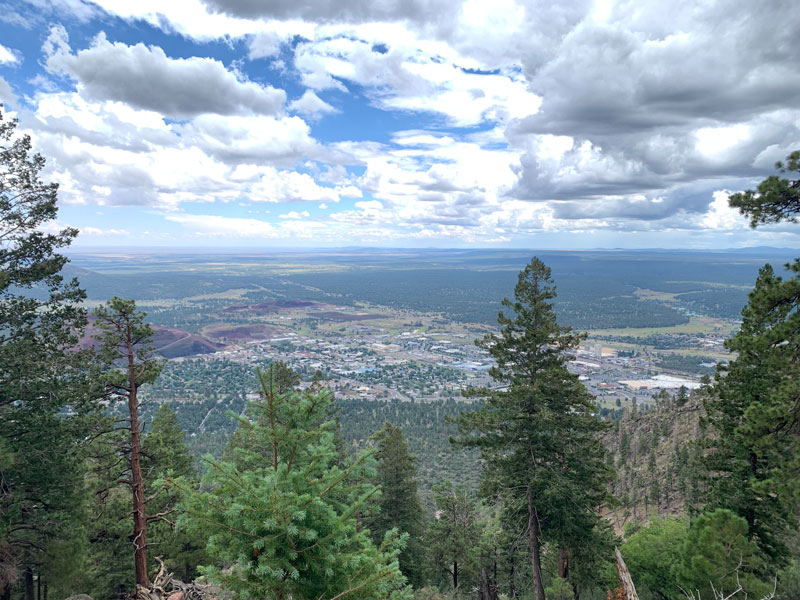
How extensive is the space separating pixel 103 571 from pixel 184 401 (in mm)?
124057

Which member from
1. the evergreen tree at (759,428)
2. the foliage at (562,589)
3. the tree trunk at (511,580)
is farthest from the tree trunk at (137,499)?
the tree trunk at (511,580)

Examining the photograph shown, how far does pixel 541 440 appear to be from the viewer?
14.2m

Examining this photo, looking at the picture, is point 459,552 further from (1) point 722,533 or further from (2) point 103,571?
(2) point 103,571

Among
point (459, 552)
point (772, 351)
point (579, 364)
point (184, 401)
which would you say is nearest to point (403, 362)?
point (579, 364)

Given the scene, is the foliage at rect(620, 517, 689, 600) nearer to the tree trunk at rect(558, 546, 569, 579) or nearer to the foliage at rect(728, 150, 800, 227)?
the tree trunk at rect(558, 546, 569, 579)

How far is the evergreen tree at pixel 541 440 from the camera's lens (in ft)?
Result: 46.2

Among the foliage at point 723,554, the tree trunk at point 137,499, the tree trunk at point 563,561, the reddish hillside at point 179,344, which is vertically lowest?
the reddish hillside at point 179,344

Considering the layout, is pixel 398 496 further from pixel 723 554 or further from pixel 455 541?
pixel 723 554

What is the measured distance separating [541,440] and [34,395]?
1507 centimetres

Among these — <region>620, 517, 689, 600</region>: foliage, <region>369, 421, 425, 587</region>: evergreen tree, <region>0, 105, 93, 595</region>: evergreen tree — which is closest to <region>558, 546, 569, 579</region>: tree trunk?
<region>620, 517, 689, 600</region>: foliage

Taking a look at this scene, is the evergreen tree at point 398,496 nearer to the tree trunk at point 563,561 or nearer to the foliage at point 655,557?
the tree trunk at point 563,561

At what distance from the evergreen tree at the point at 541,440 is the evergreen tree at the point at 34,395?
12.0m

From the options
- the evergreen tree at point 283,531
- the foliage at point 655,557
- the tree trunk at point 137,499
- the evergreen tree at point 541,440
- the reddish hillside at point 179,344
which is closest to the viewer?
the evergreen tree at point 283,531

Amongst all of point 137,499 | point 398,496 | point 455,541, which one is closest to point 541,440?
point 455,541
